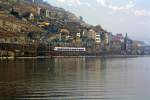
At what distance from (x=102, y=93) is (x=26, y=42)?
14542 centimetres

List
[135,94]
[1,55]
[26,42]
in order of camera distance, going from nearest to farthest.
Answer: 1. [135,94]
2. [1,55]
3. [26,42]

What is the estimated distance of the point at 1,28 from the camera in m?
193

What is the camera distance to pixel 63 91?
45.4m

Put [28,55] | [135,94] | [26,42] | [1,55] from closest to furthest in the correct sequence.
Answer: [135,94] → [1,55] → [28,55] → [26,42]

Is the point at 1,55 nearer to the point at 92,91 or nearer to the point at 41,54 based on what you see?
the point at 41,54

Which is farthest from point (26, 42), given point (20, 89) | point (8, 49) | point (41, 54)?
point (20, 89)

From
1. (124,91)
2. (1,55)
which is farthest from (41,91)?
(1,55)

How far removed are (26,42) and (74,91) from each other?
5671 inches

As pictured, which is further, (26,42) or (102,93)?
(26,42)

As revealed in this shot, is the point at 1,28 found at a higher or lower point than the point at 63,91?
higher

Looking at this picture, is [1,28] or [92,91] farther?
[1,28]

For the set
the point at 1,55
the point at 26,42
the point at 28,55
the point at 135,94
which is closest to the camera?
the point at 135,94

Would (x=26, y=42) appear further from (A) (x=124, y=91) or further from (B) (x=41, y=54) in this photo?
(A) (x=124, y=91)

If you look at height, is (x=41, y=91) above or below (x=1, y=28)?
below
